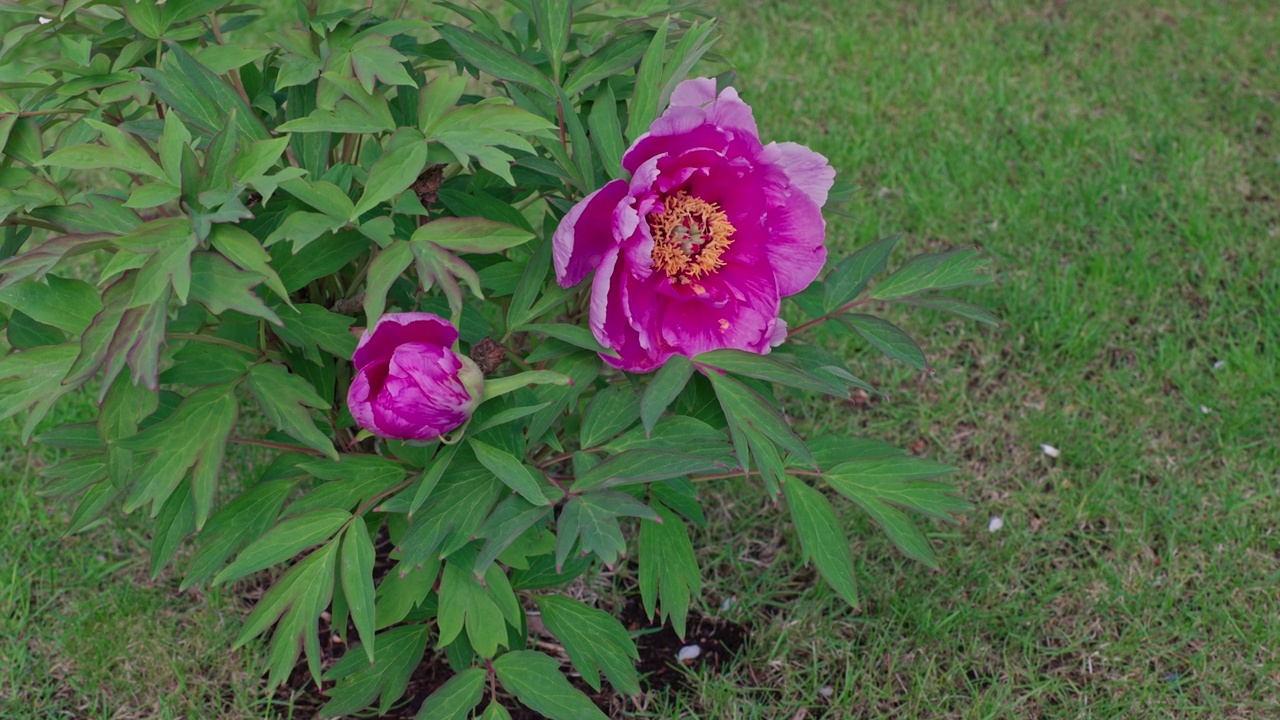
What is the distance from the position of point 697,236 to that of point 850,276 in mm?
329

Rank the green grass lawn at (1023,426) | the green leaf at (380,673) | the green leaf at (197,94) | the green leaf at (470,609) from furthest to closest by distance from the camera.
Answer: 1. the green grass lawn at (1023,426)
2. the green leaf at (380,673)
3. the green leaf at (470,609)
4. the green leaf at (197,94)

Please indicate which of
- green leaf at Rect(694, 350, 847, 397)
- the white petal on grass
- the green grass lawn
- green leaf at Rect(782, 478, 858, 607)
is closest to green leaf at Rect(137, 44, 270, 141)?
green leaf at Rect(694, 350, 847, 397)

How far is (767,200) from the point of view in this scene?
1.54 meters

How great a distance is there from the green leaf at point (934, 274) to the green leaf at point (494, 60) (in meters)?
0.59

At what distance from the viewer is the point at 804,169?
5.04 feet

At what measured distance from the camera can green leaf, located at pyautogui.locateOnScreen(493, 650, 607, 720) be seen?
1612mm

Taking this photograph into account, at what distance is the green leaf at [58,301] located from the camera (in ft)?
4.55

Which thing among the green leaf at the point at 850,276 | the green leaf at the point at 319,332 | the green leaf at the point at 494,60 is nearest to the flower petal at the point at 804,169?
the green leaf at the point at 850,276

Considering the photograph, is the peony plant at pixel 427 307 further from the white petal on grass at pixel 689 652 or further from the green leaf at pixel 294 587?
the white petal on grass at pixel 689 652

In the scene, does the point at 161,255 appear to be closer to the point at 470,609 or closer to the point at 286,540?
the point at 286,540

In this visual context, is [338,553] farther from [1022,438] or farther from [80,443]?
[1022,438]

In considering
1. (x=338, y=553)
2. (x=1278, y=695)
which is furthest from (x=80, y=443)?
(x=1278, y=695)

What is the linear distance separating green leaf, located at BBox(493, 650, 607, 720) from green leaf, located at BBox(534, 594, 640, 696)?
4cm

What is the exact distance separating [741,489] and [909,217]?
111 cm
